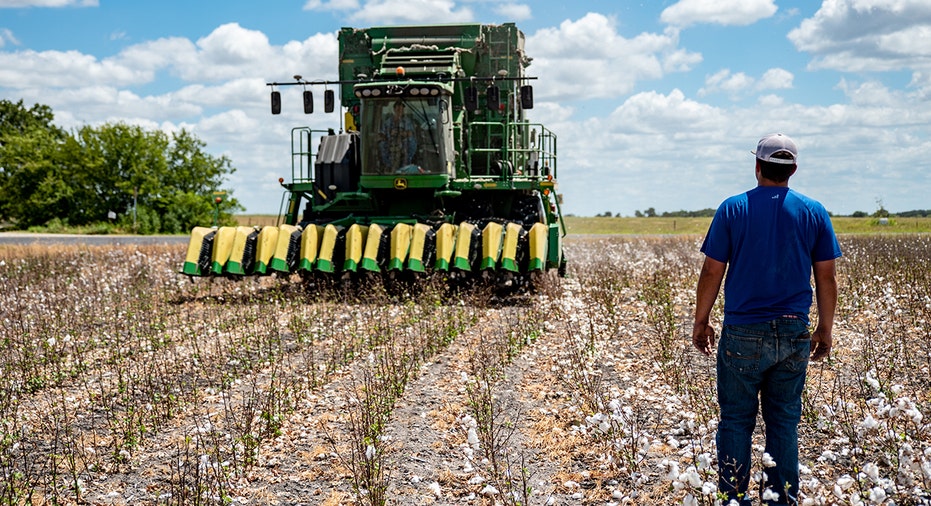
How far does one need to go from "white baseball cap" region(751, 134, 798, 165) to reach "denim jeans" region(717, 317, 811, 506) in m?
0.88

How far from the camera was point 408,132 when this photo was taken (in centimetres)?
1656

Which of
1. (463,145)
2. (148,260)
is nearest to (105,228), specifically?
(148,260)

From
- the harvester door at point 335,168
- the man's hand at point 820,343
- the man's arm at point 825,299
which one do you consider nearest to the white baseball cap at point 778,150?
the man's arm at point 825,299

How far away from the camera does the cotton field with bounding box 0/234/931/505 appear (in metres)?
5.94

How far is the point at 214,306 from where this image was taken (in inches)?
591

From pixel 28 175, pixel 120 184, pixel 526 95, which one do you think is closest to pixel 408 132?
pixel 526 95

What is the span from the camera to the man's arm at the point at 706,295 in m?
5.12

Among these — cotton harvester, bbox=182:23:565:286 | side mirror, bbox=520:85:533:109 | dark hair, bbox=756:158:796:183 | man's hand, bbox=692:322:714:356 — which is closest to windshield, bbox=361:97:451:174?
cotton harvester, bbox=182:23:565:286

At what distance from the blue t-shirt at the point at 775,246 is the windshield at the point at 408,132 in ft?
38.5

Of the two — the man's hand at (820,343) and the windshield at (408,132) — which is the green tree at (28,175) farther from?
the man's hand at (820,343)

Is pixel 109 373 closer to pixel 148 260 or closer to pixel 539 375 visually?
pixel 539 375

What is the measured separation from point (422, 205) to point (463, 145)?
1656mm

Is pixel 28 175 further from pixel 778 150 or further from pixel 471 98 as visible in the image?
pixel 778 150

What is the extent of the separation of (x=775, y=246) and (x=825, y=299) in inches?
17.1
